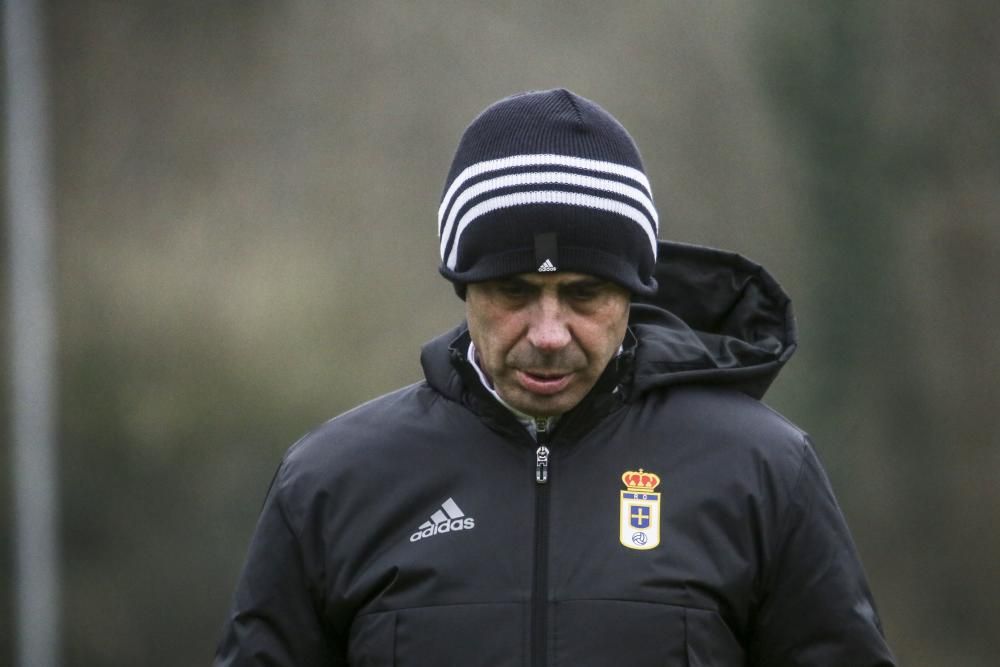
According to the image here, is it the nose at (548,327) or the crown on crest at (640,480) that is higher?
the nose at (548,327)

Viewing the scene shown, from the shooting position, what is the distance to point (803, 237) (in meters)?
6.77

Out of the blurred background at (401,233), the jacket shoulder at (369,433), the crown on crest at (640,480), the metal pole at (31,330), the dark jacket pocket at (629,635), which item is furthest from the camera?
the metal pole at (31,330)

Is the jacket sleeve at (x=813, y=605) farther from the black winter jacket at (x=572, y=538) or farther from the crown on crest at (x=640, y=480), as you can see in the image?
the crown on crest at (x=640, y=480)

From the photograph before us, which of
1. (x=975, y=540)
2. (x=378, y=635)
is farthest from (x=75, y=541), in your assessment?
(x=378, y=635)

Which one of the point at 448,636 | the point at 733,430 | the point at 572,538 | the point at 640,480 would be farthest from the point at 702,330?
the point at 448,636

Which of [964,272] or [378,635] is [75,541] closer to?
[964,272]

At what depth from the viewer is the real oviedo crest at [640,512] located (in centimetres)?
202

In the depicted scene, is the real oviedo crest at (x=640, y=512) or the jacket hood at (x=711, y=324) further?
the jacket hood at (x=711, y=324)

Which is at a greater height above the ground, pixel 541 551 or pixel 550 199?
pixel 550 199

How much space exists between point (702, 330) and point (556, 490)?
0.46 meters

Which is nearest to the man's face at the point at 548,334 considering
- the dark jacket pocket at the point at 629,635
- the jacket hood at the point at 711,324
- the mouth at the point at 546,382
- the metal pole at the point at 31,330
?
the mouth at the point at 546,382

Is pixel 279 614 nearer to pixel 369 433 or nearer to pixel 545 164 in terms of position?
pixel 369 433

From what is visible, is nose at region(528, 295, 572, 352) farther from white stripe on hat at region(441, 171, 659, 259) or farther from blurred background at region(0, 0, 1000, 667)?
blurred background at region(0, 0, 1000, 667)

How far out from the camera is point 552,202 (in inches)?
82.1
